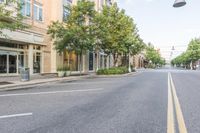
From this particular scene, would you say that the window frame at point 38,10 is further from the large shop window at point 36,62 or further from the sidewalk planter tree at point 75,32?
the large shop window at point 36,62

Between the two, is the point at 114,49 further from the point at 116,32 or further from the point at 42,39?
the point at 42,39

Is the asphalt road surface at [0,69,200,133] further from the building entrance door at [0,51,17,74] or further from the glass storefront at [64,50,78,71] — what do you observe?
the glass storefront at [64,50,78,71]

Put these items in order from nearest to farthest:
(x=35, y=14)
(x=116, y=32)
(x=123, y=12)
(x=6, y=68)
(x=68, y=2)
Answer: (x=6, y=68)
(x=35, y=14)
(x=68, y=2)
(x=116, y=32)
(x=123, y=12)

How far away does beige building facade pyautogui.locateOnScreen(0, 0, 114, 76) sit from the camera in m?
25.9

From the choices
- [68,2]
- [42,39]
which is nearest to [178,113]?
[42,39]

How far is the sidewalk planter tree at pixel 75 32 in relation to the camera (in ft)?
97.7

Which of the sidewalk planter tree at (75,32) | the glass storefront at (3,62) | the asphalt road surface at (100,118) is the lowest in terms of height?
the asphalt road surface at (100,118)

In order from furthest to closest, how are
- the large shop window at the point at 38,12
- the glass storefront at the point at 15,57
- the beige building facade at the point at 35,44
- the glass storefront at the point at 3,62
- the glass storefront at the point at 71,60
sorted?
the glass storefront at the point at 71,60
the large shop window at the point at 38,12
the beige building facade at the point at 35,44
the glass storefront at the point at 15,57
the glass storefront at the point at 3,62

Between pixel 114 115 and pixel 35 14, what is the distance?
24.1 metres

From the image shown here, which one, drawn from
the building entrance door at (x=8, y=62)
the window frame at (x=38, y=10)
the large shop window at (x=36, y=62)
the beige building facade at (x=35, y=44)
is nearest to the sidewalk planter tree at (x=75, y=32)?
the beige building facade at (x=35, y=44)

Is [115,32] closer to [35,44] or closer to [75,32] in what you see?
[75,32]

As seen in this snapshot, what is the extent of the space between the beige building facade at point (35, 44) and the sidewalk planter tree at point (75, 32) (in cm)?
115

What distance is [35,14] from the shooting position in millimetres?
30172

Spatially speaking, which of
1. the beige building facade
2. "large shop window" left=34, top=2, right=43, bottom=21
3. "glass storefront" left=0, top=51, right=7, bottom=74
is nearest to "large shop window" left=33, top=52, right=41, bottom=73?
the beige building facade
